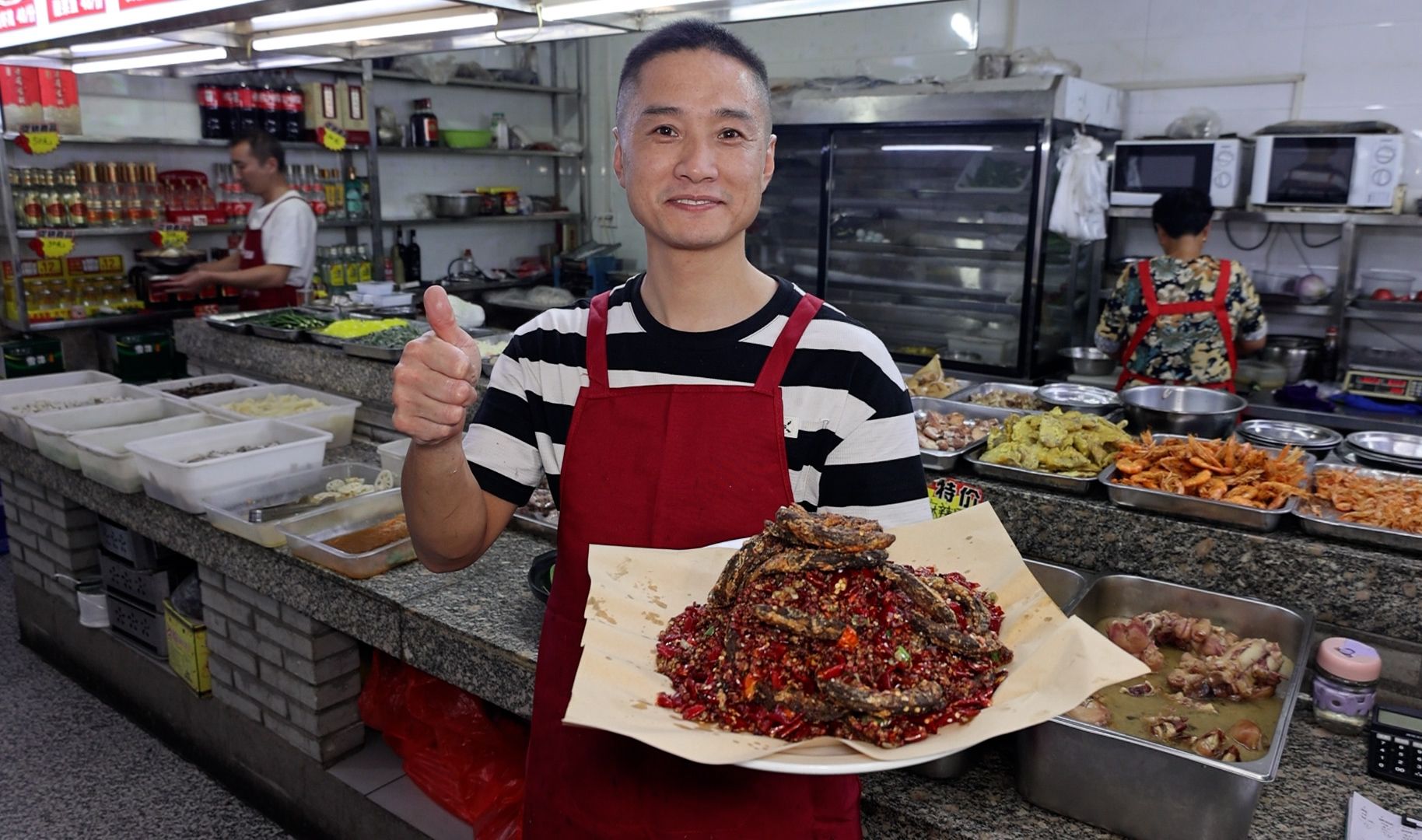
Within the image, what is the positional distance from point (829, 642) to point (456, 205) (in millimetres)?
6586

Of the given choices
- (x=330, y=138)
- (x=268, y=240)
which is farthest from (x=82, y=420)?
(x=330, y=138)

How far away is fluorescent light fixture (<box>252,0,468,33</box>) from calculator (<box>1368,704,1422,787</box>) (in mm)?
2830

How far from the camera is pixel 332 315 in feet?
14.5

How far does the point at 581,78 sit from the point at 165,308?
4.00 metres

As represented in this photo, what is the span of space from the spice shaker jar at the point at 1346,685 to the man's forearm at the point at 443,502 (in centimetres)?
159

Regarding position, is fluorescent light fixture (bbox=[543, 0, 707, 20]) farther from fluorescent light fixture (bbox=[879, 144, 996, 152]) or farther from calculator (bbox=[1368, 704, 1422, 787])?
fluorescent light fixture (bbox=[879, 144, 996, 152])

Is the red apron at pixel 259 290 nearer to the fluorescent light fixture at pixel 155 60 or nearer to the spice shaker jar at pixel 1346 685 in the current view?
the fluorescent light fixture at pixel 155 60

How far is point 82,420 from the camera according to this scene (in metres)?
3.58

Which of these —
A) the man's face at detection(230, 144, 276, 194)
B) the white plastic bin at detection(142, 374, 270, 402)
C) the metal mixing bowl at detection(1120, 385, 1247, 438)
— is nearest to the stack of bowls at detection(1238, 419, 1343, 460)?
the metal mixing bowl at detection(1120, 385, 1247, 438)

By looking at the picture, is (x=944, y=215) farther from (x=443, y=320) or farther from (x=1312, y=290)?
(x=443, y=320)

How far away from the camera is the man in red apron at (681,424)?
140cm

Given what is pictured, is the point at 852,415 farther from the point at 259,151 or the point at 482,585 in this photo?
the point at 259,151

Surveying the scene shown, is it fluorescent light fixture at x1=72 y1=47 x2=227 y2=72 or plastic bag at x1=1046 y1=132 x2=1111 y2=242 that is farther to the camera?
plastic bag at x1=1046 y1=132 x2=1111 y2=242

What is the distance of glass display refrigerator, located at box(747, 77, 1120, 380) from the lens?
5.18m
